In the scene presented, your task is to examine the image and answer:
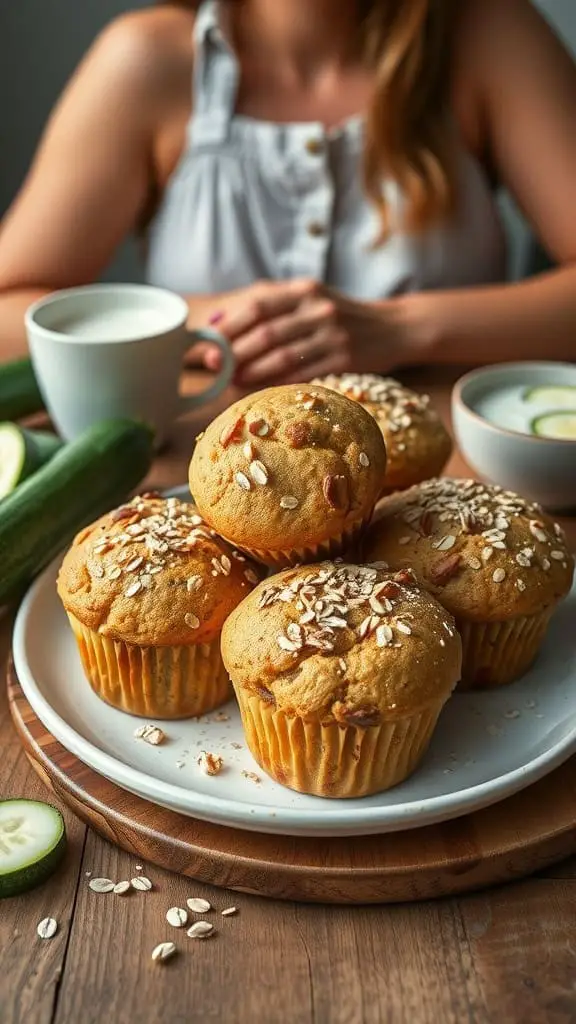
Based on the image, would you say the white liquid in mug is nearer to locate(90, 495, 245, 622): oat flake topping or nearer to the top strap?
locate(90, 495, 245, 622): oat flake topping

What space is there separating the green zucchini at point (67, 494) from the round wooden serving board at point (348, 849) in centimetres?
41

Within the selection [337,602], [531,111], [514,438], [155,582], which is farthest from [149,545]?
[531,111]

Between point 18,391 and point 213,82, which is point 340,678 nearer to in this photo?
point 18,391

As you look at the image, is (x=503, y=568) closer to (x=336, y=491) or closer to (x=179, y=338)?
(x=336, y=491)

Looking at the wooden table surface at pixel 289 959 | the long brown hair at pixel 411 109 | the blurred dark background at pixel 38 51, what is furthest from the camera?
the blurred dark background at pixel 38 51

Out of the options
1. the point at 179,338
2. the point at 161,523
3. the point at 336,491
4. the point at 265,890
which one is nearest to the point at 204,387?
the point at 179,338

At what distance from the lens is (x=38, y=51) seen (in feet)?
12.8

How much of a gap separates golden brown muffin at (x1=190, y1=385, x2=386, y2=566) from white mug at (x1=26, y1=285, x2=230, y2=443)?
21.8 inches

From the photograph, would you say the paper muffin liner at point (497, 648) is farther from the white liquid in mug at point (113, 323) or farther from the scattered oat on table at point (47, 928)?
the white liquid in mug at point (113, 323)

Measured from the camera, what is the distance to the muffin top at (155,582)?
1.26 m

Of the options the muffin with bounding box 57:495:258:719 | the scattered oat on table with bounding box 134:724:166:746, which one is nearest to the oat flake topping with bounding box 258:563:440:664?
the muffin with bounding box 57:495:258:719

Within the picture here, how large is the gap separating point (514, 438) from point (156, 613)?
2.50 feet

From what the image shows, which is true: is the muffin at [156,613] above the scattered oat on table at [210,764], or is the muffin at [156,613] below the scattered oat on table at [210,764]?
above

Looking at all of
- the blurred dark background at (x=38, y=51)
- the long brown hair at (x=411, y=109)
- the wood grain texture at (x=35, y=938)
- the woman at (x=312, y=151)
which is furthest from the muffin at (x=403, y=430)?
the blurred dark background at (x=38, y=51)
